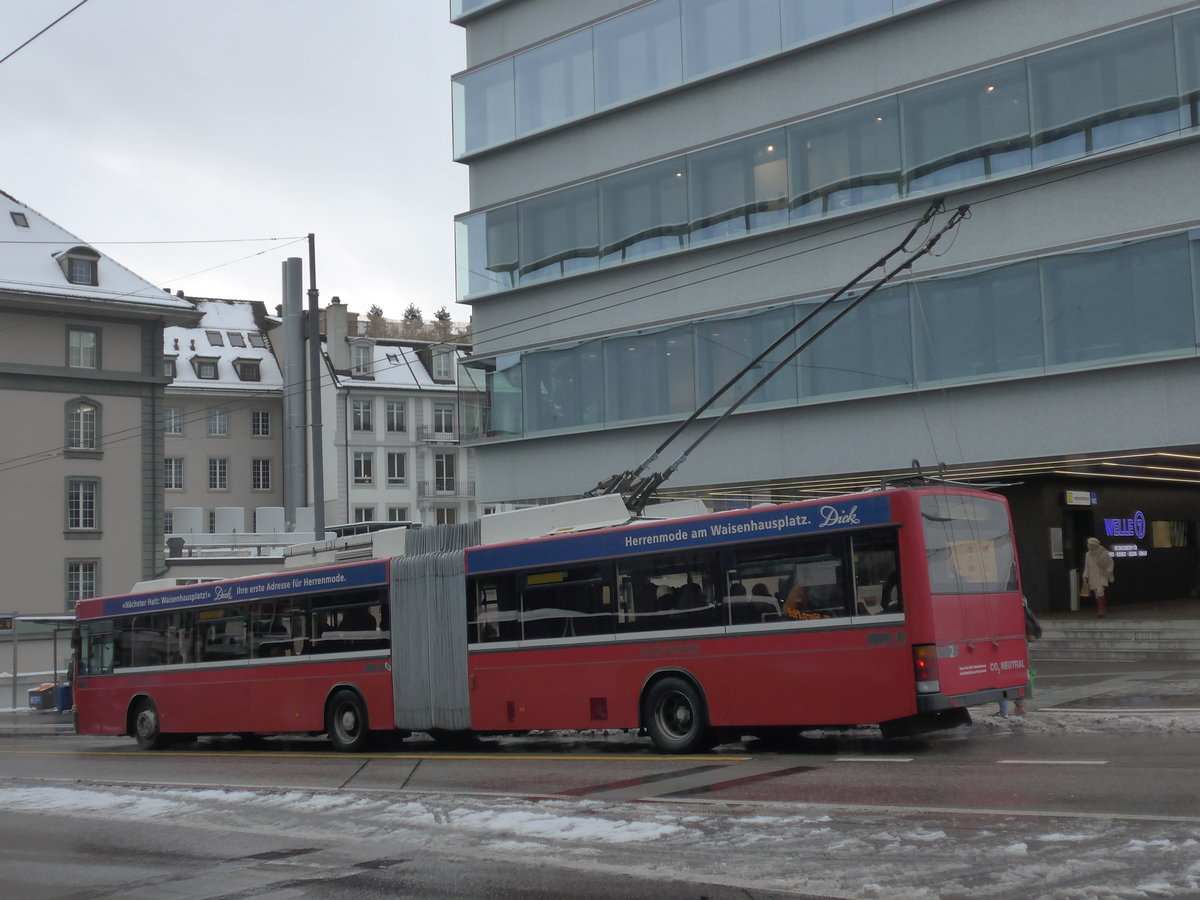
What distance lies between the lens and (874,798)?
10.6 metres

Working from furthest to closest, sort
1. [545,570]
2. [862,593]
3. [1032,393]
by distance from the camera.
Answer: [1032,393], [545,570], [862,593]

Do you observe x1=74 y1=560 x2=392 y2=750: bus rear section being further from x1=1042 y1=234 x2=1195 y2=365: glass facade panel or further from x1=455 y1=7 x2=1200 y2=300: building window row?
x1=455 y1=7 x2=1200 y2=300: building window row

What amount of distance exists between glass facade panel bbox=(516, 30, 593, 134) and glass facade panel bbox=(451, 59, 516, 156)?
343mm

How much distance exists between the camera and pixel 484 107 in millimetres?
34781

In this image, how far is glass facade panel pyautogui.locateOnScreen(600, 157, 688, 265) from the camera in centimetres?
3031

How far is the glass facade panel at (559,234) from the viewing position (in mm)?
32156

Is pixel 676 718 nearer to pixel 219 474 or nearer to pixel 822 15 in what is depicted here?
pixel 822 15

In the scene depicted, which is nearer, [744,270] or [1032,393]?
[1032,393]

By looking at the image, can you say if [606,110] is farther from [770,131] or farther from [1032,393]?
[1032,393]

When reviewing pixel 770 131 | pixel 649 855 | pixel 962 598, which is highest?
pixel 770 131

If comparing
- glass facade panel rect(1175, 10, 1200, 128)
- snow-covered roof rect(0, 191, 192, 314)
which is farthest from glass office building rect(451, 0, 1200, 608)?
snow-covered roof rect(0, 191, 192, 314)

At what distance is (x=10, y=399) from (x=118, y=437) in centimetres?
419

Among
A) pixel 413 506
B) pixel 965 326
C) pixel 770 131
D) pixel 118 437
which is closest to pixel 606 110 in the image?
pixel 770 131

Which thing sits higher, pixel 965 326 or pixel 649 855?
pixel 965 326
